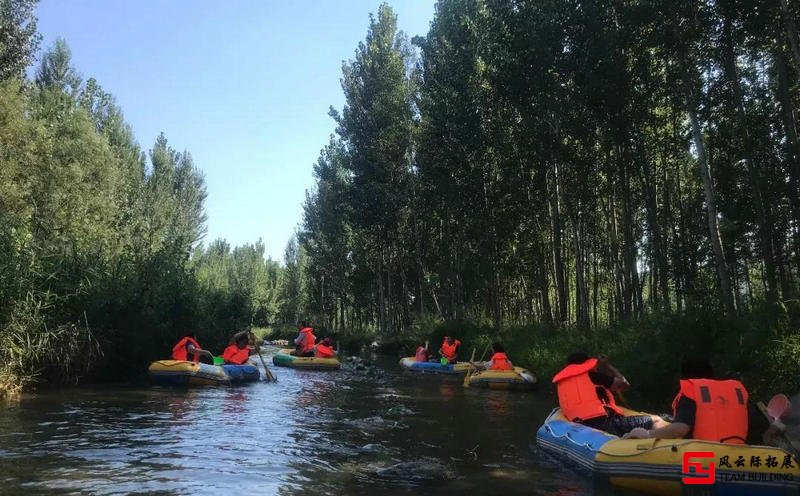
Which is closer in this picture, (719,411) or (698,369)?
(719,411)

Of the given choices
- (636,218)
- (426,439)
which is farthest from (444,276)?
(426,439)

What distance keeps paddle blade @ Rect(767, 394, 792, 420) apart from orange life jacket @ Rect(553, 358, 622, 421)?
74.3 inches

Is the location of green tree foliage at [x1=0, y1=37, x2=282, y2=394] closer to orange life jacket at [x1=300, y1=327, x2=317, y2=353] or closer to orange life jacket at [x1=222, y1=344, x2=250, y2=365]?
orange life jacket at [x1=222, y1=344, x2=250, y2=365]

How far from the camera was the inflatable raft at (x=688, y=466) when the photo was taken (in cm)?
510

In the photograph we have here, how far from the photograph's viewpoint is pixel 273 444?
806 cm

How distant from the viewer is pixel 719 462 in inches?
204

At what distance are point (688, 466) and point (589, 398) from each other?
2198mm

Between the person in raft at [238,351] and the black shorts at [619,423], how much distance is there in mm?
11191

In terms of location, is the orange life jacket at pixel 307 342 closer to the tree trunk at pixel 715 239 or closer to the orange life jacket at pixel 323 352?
the orange life jacket at pixel 323 352

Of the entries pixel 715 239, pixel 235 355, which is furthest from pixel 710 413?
pixel 235 355

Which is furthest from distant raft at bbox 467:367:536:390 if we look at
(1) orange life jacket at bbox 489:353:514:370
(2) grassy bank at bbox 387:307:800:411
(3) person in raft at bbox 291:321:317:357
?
(3) person in raft at bbox 291:321:317:357

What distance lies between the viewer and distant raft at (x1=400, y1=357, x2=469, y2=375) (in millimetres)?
18531

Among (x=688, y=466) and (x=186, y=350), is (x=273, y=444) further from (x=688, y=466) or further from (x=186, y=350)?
(x=186, y=350)

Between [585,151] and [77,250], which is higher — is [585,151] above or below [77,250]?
above
